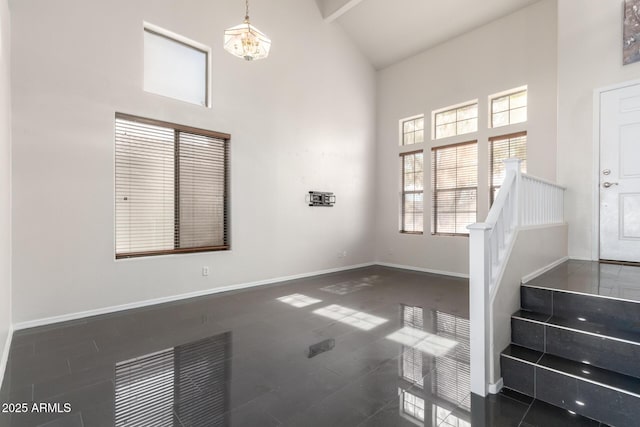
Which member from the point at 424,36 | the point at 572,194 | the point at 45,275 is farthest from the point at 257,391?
the point at 424,36

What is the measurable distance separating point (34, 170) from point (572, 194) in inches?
263

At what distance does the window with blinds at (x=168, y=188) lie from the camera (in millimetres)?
3963

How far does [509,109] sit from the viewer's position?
17.6ft

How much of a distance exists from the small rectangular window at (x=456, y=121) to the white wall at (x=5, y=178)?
6488mm

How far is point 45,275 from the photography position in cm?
336

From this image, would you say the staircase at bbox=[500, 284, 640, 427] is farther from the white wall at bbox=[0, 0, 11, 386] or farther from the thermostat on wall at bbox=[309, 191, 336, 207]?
the thermostat on wall at bbox=[309, 191, 336, 207]

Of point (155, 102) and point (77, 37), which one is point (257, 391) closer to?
point (155, 102)

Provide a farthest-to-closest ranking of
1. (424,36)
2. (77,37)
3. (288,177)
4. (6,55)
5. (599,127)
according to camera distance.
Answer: (424,36), (288,177), (599,127), (77,37), (6,55)

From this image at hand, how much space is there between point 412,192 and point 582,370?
509 cm

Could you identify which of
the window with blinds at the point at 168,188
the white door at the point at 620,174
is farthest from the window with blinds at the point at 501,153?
the window with blinds at the point at 168,188

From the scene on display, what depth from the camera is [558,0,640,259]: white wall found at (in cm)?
388

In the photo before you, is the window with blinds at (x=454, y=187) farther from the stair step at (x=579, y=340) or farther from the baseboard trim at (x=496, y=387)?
the baseboard trim at (x=496, y=387)

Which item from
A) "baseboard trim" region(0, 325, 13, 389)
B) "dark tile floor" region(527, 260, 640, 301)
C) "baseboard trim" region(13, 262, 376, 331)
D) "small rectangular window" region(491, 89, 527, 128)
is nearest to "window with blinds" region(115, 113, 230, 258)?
"baseboard trim" region(13, 262, 376, 331)

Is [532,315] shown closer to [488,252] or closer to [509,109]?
[488,252]
